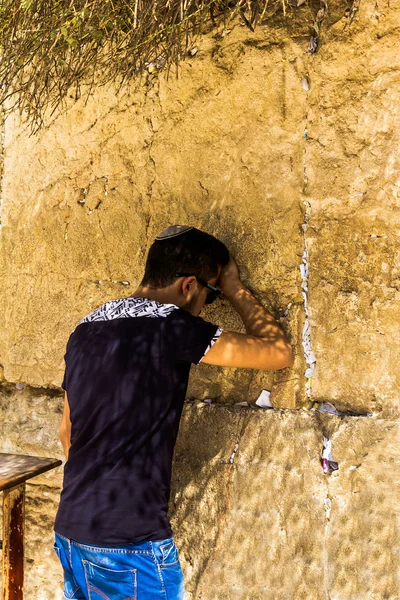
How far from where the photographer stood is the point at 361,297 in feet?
7.89

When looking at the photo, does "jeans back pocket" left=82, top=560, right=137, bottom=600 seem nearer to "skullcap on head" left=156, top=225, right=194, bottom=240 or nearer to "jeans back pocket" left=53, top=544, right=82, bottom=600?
A: "jeans back pocket" left=53, top=544, right=82, bottom=600

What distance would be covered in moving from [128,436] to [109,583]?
17.7 inches

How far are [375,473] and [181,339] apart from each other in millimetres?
784

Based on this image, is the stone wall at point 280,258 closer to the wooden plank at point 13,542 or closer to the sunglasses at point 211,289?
the sunglasses at point 211,289

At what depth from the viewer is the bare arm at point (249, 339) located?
2270 millimetres

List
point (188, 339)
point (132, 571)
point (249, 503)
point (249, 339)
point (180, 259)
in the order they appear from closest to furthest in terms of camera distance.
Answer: point (132, 571) < point (188, 339) < point (249, 339) < point (180, 259) < point (249, 503)

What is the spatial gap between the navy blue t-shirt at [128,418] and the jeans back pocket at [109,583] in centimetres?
10

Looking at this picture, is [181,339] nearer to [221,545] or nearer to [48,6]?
[221,545]

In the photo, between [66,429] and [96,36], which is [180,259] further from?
[96,36]

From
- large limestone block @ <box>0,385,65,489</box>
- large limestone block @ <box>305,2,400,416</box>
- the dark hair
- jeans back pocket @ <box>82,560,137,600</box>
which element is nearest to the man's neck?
the dark hair

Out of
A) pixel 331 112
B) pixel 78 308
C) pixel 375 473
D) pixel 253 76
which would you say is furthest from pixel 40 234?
pixel 375 473

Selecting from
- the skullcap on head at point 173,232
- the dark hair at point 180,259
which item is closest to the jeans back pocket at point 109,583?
the dark hair at point 180,259

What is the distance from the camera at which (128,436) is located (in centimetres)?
220


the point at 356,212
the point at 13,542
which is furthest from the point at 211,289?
the point at 13,542
